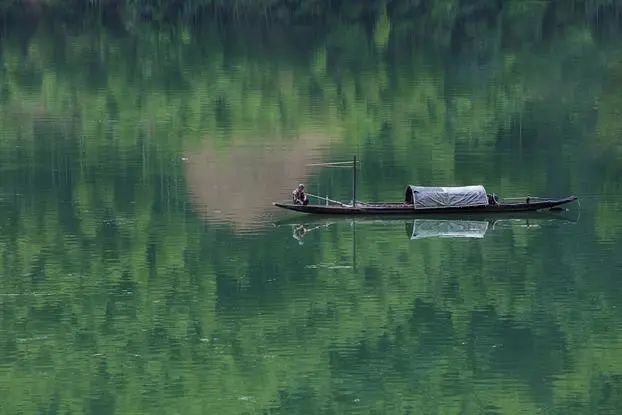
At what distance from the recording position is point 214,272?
106 feet

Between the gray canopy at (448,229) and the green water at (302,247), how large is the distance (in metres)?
0.10

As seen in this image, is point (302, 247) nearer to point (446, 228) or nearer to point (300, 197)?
point (300, 197)

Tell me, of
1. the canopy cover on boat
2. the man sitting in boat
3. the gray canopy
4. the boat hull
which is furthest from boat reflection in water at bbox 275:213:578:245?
the man sitting in boat

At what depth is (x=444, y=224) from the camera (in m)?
36.6

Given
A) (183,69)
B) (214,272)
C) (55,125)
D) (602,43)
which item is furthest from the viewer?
(602,43)

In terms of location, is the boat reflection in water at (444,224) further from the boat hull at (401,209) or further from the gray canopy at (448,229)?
the boat hull at (401,209)

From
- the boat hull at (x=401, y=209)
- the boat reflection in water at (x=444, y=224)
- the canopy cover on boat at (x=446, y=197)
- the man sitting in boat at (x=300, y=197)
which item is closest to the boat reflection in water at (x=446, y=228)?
the boat reflection in water at (x=444, y=224)

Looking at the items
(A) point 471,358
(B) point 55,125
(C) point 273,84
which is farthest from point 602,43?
(A) point 471,358

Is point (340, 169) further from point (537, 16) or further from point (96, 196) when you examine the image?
point (537, 16)

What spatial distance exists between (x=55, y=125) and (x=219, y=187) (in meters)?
13.6

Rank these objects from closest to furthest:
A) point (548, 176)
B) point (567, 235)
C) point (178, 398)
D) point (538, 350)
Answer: point (178, 398) < point (538, 350) < point (567, 235) < point (548, 176)

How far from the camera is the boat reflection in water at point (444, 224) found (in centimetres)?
3550

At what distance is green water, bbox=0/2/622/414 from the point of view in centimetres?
2592

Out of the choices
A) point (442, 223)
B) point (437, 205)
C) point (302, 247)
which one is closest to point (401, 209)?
point (437, 205)
